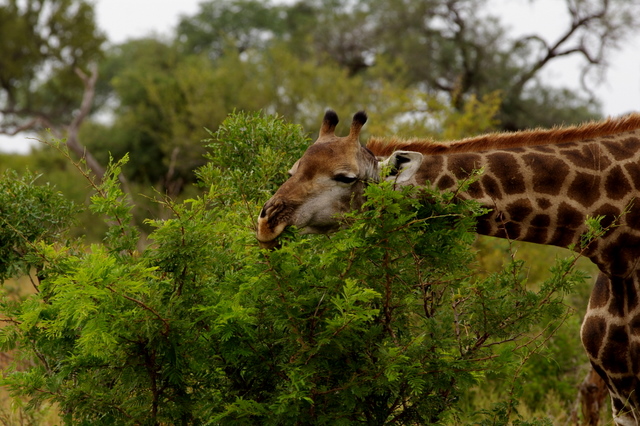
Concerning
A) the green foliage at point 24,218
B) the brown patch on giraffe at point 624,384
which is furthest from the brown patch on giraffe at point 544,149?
the green foliage at point 24,218

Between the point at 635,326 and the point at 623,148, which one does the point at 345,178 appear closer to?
the point at 623,148

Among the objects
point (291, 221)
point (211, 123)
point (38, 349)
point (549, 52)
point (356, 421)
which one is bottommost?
point (549, 52)

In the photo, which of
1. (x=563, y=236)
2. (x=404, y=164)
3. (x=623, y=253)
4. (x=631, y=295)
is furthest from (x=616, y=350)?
(x=404, y=164)

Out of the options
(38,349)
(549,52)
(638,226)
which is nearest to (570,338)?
(638,226)

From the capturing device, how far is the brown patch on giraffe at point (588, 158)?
4.54 m

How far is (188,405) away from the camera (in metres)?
3.86

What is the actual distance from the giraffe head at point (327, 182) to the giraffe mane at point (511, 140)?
36 centimetres

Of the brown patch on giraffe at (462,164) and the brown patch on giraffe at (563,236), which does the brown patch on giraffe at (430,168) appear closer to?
the brown patch on giraffe at (462,164)

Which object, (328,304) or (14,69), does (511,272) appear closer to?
(328,304)

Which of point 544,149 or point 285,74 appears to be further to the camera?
point 285,74

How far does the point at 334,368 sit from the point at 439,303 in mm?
778

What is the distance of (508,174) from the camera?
4465 mm

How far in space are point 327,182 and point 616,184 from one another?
1776 millimetres

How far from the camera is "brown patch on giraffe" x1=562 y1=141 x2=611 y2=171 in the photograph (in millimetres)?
4543
